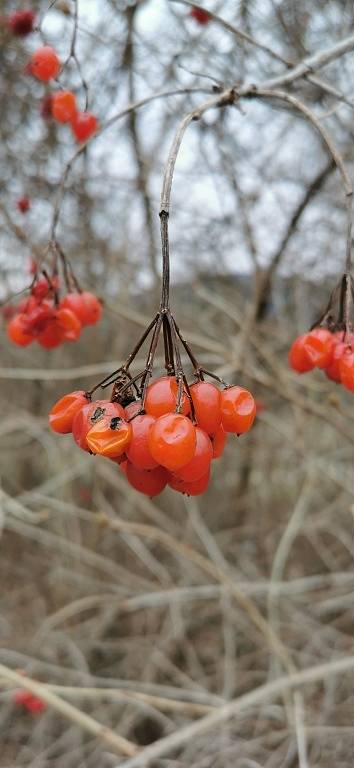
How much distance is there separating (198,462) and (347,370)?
426mm

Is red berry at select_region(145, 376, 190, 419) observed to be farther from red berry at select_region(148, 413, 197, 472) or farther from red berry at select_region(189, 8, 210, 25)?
red berry at select_region(189, 8, 210, 25)

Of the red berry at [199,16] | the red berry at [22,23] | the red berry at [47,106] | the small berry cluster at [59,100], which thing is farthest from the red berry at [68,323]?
the red berry at [199,16]

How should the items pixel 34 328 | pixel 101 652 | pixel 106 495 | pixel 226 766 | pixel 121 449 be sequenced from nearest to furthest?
pixel 121 449, pixel 34 328, pixel 226 766, pixel 101 652, pixel 106 495

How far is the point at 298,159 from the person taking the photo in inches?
177

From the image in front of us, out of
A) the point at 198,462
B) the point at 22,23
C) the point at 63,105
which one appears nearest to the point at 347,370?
the point at 198,462

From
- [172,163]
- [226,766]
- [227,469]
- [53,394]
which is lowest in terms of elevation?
[226,766]

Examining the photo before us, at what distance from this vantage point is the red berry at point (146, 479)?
94 cm

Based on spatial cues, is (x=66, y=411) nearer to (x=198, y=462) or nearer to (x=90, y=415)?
(x=90, y=415)

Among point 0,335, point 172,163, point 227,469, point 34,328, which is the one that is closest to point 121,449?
Result: point 172,163

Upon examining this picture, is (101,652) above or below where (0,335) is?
below

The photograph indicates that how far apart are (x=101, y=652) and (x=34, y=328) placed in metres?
3.43

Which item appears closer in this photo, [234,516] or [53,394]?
[234,516]

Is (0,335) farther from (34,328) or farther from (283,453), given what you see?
(34,328)

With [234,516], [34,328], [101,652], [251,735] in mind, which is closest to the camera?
[34,328]
